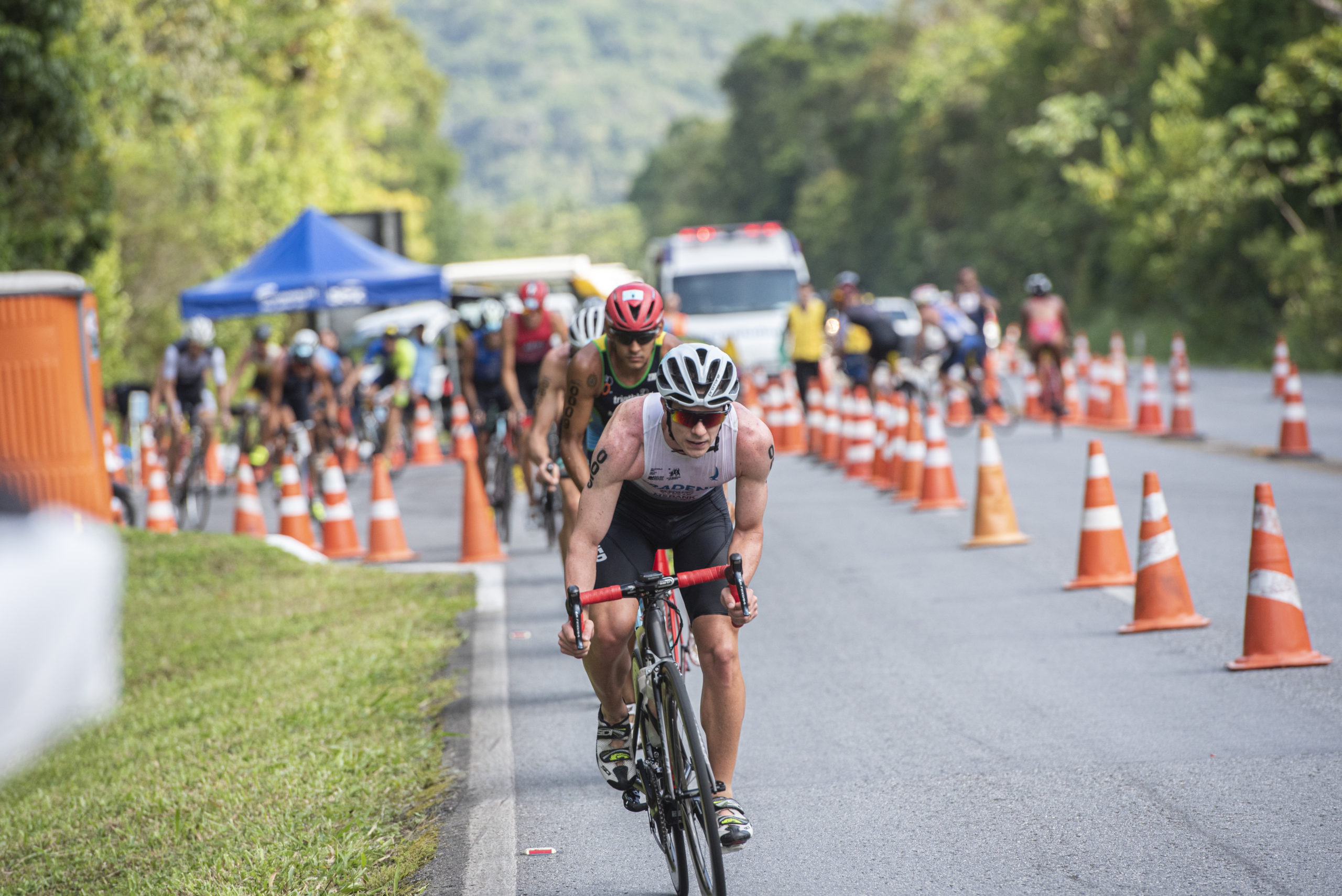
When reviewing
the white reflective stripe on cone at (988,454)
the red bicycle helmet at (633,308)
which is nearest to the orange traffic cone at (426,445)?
the white reflective stripe on cone at (988,454)

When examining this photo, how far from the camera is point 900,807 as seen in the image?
6.06 metres

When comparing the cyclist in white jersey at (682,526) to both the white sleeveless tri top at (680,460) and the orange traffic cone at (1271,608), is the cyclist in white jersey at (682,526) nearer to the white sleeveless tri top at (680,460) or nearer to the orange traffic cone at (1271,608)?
the white sleeveless tri top at (680,460)

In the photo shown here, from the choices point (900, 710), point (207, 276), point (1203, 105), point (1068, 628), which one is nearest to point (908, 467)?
point (1068, 628)

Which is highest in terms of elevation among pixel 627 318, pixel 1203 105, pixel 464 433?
pixel 1203 105

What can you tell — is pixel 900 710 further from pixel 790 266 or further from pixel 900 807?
pixel 790 266

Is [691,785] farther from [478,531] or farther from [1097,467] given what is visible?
[478,531]

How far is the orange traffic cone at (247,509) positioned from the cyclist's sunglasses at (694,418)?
1081 cm

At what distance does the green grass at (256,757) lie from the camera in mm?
5988

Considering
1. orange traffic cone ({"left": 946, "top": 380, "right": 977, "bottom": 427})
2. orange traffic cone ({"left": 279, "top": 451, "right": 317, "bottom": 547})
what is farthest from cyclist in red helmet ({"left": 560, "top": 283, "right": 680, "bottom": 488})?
orange traffic cone ({"left": 946, "top": 380, "right": 977, "bottom": 427})

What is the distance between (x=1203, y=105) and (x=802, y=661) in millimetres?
32642

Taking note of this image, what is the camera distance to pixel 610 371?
24.8 feet

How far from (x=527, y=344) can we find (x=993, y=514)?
147 inches

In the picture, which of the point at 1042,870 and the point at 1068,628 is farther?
the point at 1068,628

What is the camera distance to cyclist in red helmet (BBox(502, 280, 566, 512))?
474 inches
